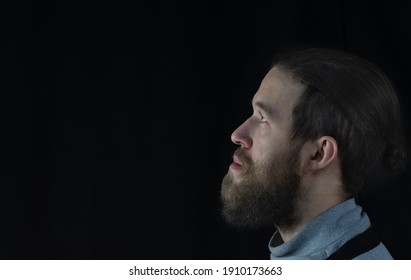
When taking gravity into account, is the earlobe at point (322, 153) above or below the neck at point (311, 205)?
above

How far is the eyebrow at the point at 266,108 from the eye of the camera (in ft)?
3.11

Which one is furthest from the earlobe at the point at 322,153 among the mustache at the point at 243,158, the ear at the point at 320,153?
the mustache at the point at 243,158

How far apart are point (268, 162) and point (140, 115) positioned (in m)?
0.28

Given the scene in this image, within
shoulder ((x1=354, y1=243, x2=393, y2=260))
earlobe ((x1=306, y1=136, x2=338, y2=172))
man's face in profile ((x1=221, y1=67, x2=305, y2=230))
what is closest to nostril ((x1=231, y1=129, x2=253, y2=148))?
man's face in profile ((x1=221, y1=67, x2=305, y2=230))

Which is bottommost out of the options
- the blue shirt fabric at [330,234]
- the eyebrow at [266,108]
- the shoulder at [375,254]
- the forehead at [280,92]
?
the shoulder at [375,254]

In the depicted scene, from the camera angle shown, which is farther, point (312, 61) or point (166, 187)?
point (166, 187)

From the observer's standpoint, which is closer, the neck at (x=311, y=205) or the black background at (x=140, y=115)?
the neck at (x=311, y=205)

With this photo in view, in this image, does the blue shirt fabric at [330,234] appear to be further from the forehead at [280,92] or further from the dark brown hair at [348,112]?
the forehead at [280,92]

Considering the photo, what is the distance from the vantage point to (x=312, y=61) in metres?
0.96

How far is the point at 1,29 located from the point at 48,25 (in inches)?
3.5

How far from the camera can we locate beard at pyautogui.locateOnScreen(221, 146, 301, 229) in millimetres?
955

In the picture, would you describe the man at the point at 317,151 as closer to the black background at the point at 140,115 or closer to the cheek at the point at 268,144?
the cheek at the point at 268,144
